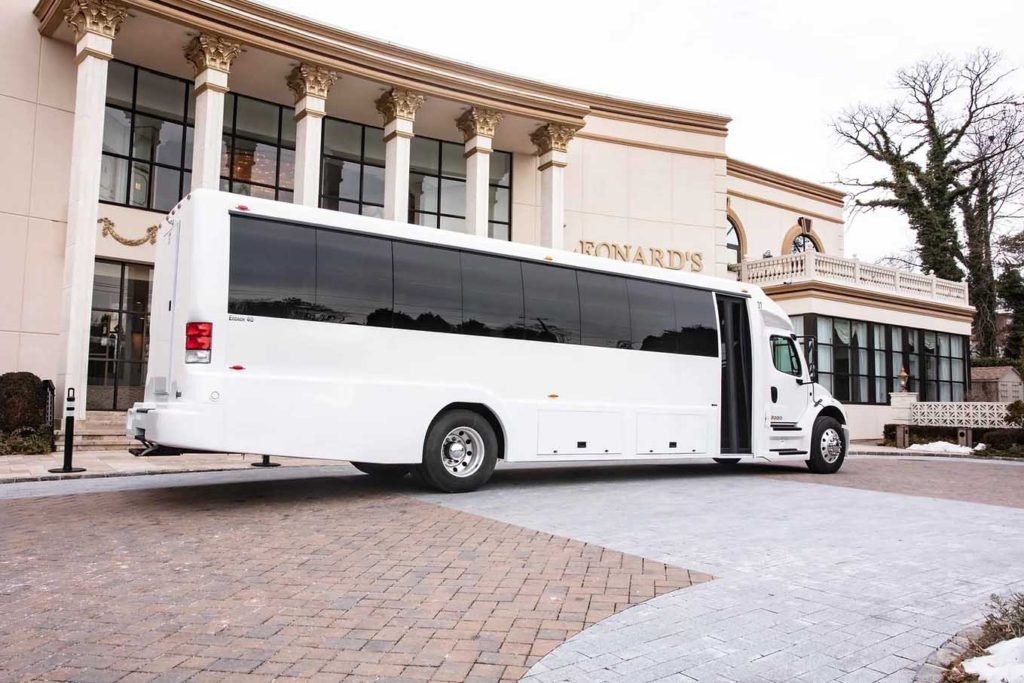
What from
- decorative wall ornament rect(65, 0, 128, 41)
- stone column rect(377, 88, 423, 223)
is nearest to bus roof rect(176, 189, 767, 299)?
stone column rect(377, 88, 423, 223)

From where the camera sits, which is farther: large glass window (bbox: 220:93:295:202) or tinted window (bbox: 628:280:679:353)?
large glass window (bbox: 220:93:295:202)

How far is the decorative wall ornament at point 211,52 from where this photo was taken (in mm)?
17672

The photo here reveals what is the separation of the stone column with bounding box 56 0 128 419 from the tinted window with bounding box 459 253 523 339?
1037 centimetres

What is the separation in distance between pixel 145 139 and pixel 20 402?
7456 millimetres

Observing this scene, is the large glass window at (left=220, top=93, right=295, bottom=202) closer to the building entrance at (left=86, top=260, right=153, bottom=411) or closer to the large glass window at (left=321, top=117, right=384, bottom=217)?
the large glass window at (left=321, top=117, right=384, bottom=217)

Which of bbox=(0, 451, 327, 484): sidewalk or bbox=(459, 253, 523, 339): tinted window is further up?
bbox=(459, 253, 523, 339): tinted window

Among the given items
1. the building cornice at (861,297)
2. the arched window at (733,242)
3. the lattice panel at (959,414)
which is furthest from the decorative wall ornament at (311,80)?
the lattice panel at (959,414)

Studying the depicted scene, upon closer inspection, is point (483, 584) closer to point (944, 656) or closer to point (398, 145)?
point (944, 656)

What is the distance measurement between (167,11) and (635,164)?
1531cm

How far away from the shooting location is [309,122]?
63.1ft

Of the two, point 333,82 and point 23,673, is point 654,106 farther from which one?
point 23,673

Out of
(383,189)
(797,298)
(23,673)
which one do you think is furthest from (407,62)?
(23,673)

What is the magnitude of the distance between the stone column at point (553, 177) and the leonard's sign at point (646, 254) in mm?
2011

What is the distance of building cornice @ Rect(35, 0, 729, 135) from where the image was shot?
1723 centimetres
